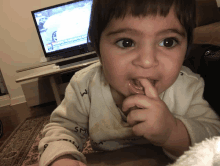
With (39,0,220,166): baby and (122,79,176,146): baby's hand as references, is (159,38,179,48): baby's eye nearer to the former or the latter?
(39,0,220,166): baby

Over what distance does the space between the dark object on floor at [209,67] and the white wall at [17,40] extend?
8.73ft

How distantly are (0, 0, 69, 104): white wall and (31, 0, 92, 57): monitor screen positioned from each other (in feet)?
1.65

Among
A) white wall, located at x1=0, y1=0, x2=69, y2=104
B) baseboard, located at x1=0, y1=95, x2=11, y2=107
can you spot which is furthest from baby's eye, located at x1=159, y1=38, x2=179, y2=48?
baseboard, located at x1=0, y1=95, x2=11, y2=107

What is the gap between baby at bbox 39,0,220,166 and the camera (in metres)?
0.35

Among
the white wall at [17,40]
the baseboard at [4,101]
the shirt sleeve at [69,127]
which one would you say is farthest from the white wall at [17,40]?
the shirt sleeve at [69,127]

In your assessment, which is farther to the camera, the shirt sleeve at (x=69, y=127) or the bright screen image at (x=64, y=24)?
the bright screen image at (x=64, y=24)

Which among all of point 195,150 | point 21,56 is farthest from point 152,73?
point 21,56

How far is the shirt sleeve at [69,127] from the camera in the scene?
1.29ft

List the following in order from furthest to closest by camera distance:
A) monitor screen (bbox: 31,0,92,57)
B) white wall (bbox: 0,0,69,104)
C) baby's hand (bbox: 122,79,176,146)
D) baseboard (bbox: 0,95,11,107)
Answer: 1. baseboard (bbox: 0,95,11,107)
2. white wall (bbox: 0,0,69,104)
3. monitor screen (bbox: 31,0,92,57)
4. baby's hand (bbox: 122,79,176,146)

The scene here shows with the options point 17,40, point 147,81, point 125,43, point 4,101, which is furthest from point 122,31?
point 4,101

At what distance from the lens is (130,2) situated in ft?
1.27

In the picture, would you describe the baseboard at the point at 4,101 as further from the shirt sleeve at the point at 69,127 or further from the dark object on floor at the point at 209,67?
the dark object on floor at the point at 209,67

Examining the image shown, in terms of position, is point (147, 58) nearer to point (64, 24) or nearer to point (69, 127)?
point (69, 127)

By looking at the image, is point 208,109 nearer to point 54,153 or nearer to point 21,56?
point 54,153
